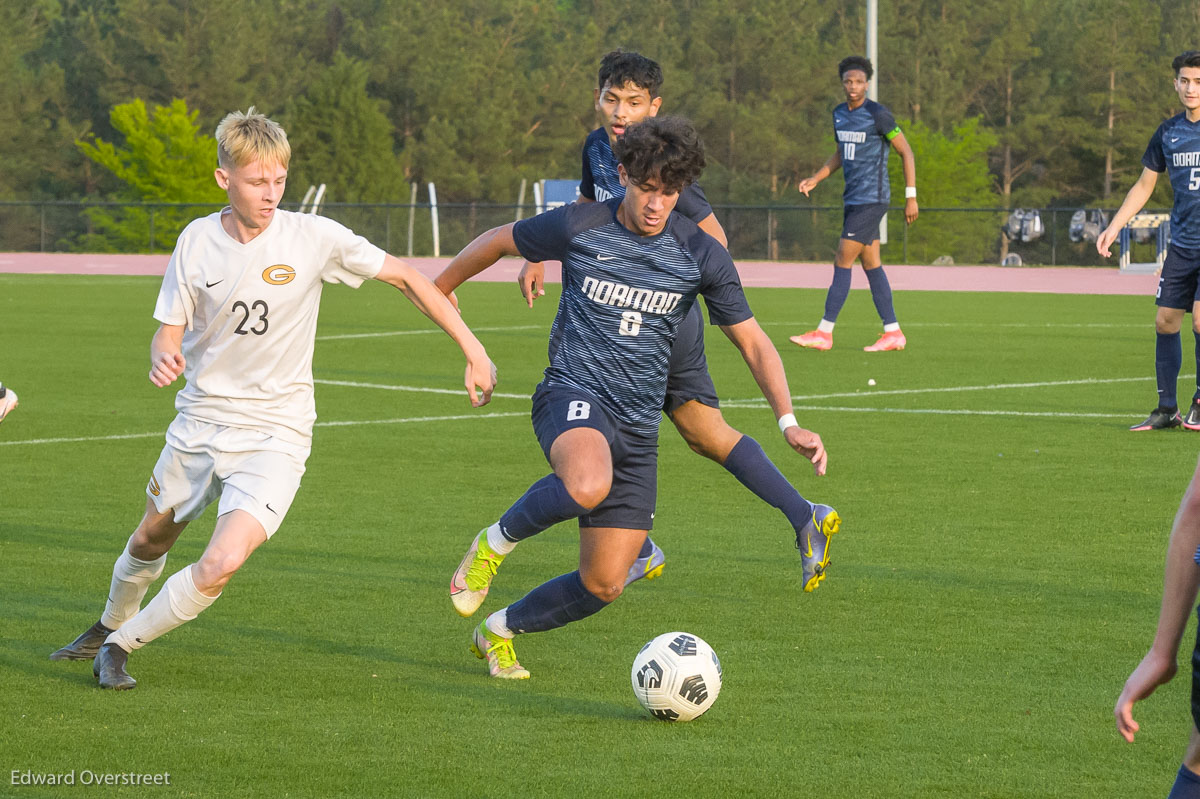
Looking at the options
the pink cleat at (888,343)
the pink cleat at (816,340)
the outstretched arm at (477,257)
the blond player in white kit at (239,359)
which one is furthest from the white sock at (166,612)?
the pink cleat at (888,343)

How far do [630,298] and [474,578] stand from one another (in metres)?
1.04

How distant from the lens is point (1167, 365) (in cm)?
1113

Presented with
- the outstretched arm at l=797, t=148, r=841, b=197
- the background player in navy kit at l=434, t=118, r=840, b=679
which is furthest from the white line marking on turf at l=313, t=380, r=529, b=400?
the background player in navy kit at l=434, t=118, r=840, b=679

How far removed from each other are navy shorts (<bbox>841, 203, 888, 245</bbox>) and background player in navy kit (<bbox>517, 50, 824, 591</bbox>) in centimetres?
931

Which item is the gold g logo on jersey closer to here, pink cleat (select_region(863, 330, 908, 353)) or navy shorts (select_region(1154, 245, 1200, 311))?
navy shorts (select_region(1154, 245, 1200, 311))

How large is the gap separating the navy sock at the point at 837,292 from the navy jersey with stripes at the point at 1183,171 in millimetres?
5513

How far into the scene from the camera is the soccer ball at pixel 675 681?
4.82 meters

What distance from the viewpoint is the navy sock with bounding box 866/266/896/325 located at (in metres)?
16.5

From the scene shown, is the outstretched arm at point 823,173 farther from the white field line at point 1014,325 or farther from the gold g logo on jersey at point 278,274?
the gold g logo on jersey at point 278,274

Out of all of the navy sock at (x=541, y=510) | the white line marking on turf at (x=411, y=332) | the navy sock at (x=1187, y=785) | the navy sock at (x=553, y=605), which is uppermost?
the navy sock at (x=1187, y=785)

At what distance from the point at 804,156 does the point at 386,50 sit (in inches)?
713

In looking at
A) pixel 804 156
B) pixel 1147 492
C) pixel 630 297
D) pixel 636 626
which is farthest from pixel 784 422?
pixel 804 156

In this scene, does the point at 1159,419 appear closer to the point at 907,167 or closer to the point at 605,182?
the point at 605,182

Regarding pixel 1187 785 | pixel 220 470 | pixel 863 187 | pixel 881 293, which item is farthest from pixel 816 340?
pixel 1187 785
